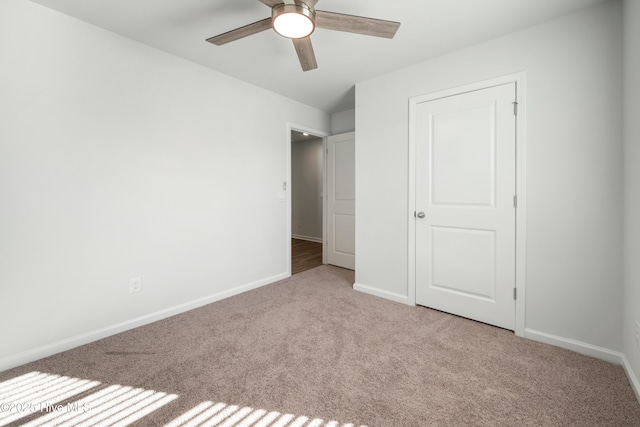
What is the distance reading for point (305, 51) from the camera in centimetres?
190

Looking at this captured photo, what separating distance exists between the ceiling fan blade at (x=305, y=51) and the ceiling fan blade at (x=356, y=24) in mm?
147

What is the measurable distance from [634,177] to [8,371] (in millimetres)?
3901

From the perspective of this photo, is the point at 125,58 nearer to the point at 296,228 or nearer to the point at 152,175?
the point at 152,175

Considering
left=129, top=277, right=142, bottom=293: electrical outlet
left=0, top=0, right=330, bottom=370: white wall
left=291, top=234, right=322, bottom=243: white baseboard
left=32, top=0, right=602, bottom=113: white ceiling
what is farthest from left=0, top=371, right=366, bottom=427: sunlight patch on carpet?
left=291, top=234, right=322, bottom=243: white baseboard

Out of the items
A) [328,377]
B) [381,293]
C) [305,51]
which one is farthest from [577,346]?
[305,51]

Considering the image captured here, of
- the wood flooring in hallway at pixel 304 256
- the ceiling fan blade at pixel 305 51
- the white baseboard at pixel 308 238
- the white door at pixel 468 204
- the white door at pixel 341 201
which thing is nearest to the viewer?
the ceiling fan blade at pixel 305 51

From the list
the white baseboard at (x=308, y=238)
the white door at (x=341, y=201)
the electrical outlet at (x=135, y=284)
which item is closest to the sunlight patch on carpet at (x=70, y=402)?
the electrical outlet at (x=135, y=284)

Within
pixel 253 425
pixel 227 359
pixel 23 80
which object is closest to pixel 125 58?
pixel 23 80

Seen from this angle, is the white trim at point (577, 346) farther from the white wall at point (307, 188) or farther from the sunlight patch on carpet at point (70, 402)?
the white wall at point (307, 188)

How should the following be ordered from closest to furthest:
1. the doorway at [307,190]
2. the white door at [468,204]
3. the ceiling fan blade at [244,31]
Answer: the ceiling fan blade at [244,31]
the white door at [468,204]
the doorway at [307,190]

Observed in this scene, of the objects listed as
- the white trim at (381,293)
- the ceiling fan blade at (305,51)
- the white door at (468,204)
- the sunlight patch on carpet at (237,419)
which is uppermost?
the ceiling fan blade at (305,51)

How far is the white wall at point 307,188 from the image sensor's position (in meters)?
6.27

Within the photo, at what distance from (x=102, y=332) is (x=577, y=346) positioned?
346 cm

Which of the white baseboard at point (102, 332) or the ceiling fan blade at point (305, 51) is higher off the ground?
the ceiling fan blade at point (305, 51)
